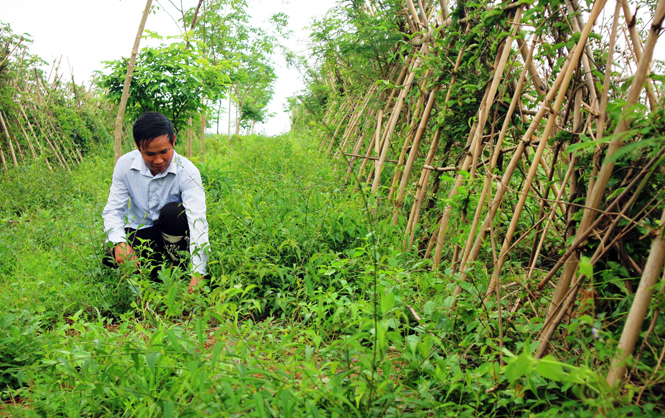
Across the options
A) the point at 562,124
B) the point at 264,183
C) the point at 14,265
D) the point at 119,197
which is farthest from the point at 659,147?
the point at 14,265

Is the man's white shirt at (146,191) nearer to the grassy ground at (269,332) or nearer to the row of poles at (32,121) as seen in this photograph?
the grassy ground at (269,332)

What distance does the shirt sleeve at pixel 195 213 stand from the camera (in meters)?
2.31

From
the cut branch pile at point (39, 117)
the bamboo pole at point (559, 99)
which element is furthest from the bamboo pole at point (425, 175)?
the cut branch pile at point (39, 117)

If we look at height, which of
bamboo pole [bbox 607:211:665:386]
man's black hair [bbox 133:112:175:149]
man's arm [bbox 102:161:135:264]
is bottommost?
man's arm [bbox 102:161:135:264]

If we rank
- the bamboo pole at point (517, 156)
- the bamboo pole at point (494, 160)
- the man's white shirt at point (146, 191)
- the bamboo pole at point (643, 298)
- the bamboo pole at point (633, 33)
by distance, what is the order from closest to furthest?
the bamboo pole at point (643, 298) → the bamboo pole at point (633, 33) → the bamboo pole at point (517, 156) → the bamboo pole at point (494, 160) → the man's white shirt at point (146, 191)

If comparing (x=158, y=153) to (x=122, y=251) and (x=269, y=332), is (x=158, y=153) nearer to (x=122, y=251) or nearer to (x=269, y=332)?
(x=122, y=251)

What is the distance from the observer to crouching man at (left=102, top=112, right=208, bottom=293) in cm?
254

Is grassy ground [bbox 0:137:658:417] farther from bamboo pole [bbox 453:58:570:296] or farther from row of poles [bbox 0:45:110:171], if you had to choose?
row of poles [bbox 0:45:110:171]

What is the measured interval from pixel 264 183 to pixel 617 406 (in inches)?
137

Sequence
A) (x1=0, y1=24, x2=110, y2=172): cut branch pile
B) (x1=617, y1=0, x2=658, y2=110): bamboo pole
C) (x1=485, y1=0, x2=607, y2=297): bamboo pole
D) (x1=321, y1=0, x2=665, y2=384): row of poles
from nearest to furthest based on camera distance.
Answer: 1. (x1=321, y1=0, x2=665, y2=384): row of poles
2. (x1=617, y1=0, x2=658, y2=110): bamboo pole
3. (x1=485, y1=0, x2=607, y2=297): bamboo pole
4. (x1=0, y1=24, x2=110, y2=172): cut branch pile

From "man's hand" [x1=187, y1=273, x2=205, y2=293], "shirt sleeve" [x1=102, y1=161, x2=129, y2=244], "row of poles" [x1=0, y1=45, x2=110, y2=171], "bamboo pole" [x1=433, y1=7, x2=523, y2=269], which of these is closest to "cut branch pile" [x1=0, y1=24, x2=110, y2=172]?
"row of poles" [x1=0, y1=45, x2=110, y2=171]

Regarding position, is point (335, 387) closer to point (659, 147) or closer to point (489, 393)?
point (489, 393)

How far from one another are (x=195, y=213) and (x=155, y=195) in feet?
1.45

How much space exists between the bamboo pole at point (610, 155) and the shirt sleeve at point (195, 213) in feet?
5.66
